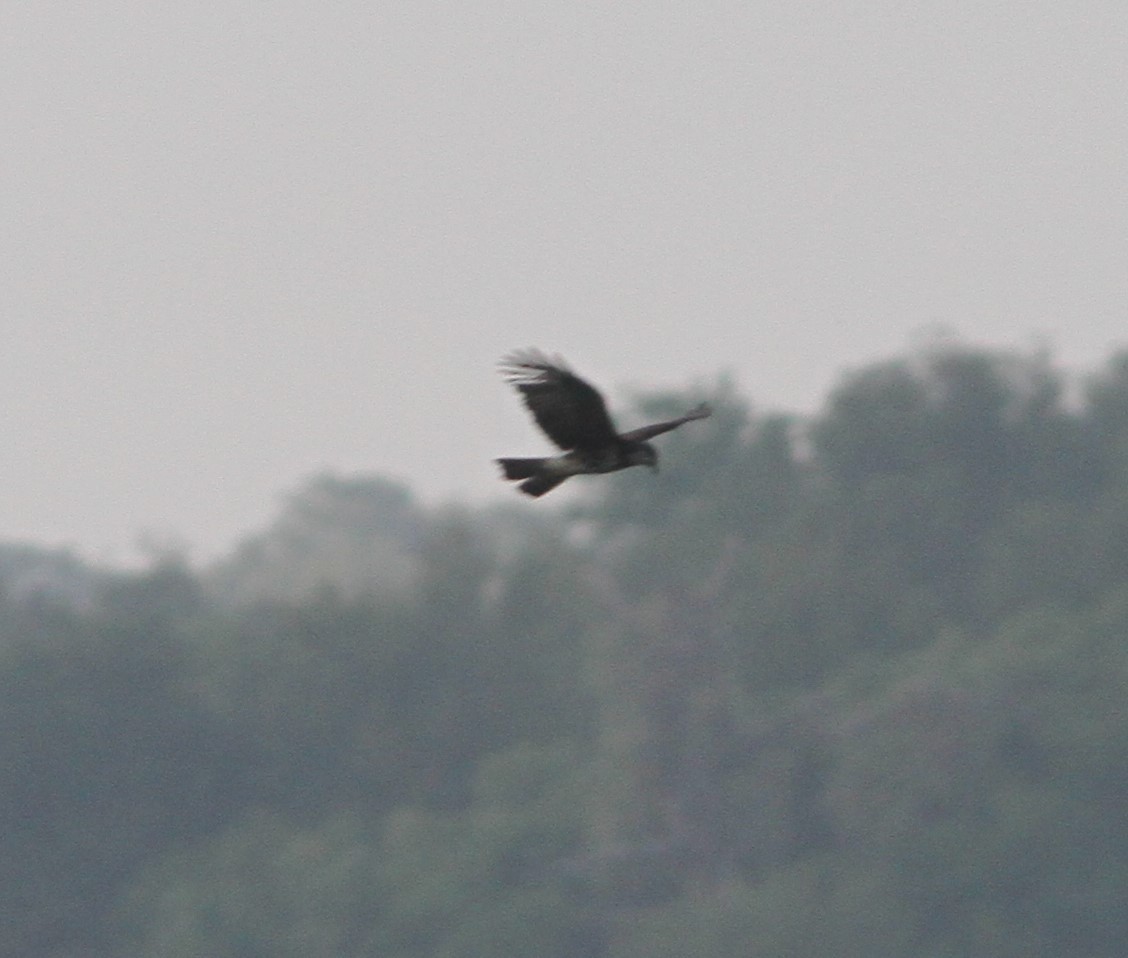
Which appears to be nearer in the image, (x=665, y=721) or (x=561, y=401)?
(x=561, y=401)

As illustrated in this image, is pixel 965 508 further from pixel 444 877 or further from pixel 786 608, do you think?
pixel 444 877

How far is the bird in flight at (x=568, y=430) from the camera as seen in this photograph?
52.8 feet

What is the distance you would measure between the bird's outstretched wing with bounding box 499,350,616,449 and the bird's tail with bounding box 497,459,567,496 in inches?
12.0

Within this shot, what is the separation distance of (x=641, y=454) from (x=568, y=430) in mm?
497

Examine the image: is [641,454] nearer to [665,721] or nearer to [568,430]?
[568,430]

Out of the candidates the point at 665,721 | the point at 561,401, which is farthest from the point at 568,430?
the point at 665,721

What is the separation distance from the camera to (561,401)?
16.2 metres

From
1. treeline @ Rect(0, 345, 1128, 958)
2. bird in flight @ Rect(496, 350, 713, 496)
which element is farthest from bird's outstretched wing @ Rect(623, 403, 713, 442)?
treeline @ Rect(0, 345, 1128, 958)

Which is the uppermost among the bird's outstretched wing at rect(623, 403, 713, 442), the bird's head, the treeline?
the treeline

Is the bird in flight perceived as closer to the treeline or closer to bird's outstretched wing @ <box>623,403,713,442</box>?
bird's outstretched wing @ <box>623,403,713,442</box>

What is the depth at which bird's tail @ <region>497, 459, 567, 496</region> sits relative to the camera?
16.7 m

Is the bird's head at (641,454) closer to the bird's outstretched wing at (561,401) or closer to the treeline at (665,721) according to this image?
the bird's outstretched wing at (561,401)

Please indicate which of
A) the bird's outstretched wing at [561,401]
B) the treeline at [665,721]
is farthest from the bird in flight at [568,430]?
the treeline at [665,721]

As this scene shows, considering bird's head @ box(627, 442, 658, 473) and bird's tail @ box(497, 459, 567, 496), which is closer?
bird's head @ box(627, 442, 658, 473)
